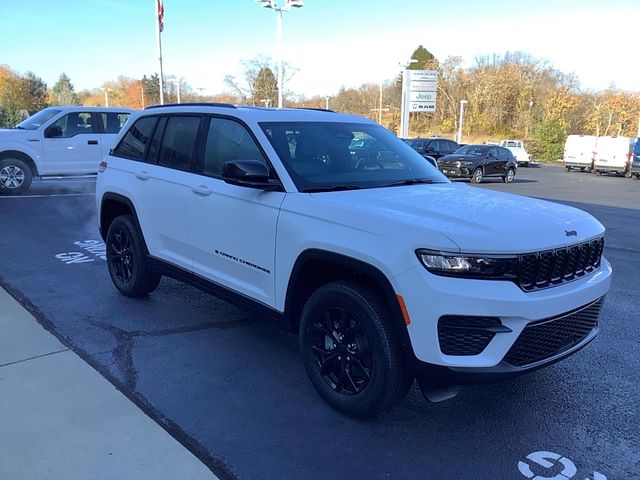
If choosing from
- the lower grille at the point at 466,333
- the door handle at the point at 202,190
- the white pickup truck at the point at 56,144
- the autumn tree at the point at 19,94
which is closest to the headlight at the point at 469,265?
the lower grille at the point at 466,333

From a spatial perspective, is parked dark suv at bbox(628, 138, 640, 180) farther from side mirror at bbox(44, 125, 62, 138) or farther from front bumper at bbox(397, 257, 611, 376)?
front bumper at bbox(397, 257, 611, 376)

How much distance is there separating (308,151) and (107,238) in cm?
280

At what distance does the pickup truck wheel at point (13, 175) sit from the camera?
12.5 metres

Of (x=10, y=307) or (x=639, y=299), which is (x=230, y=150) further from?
(x=639, y=299)

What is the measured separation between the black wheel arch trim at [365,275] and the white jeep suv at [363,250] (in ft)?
0.03

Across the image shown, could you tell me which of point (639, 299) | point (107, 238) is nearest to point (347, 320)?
point (107, 238)

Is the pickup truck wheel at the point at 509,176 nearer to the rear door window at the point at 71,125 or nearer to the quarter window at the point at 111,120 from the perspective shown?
the quarter window at the point at 111,120

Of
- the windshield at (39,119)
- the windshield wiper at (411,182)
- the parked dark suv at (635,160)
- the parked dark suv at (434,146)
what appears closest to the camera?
the windshield wiper at (411,182)

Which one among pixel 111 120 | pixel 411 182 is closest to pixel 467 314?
pixel 411 182

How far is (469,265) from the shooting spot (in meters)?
2.69

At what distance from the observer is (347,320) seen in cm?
317

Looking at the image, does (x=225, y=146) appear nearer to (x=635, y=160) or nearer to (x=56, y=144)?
(x=56, y=144)

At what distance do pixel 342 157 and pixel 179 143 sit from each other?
1.54 meters

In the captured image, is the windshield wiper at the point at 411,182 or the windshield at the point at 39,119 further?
the windshield at the point at 39,119
